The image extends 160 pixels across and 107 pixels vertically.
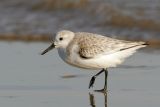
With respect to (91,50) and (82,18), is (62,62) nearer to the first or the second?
(91,50)

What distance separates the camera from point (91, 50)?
7.80 metres

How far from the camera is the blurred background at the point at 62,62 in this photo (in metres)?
7.48

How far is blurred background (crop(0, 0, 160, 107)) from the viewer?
295 inches

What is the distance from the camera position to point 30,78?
8.41 m

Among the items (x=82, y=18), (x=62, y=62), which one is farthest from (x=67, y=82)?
(x=82, y=18)

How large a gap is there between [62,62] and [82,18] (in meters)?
2.81

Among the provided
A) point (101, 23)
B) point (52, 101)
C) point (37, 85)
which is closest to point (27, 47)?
point (101, 23)

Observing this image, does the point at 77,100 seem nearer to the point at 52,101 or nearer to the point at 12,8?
the point at 52,101

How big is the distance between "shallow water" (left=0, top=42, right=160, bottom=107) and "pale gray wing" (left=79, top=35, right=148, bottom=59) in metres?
0.47

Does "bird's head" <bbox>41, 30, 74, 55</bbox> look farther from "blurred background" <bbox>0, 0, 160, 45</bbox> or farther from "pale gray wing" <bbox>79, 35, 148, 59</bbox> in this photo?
"blurred background" <bbox>0, 0, 160, 45</bbox>

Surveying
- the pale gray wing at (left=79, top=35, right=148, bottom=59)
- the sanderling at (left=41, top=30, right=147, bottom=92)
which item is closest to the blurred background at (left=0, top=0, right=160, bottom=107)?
the sanderling at (left=41, top=30, right=147, bottom=92)

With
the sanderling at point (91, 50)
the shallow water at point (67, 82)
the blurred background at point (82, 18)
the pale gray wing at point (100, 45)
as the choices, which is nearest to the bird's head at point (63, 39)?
the sanderling at point (91, 50)

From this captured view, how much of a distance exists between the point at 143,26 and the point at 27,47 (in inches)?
83.7

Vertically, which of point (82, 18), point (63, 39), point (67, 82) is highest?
point (63, 39)
